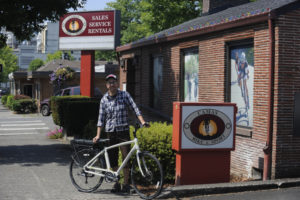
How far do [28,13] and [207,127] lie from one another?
6522 mm

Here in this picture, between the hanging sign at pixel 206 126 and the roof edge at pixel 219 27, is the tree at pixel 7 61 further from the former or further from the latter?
the hanging sign at pixel 206 126

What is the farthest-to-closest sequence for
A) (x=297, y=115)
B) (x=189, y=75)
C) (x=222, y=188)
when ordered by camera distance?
(x=189, y=75)
(x=297, y=115)
(x=222, y=188)

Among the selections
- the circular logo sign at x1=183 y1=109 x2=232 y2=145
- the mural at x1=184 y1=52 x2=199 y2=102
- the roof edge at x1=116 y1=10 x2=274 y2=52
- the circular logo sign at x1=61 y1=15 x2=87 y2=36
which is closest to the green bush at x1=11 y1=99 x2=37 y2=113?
the circular logo sign at x1=61 y1=15 x2=87 y2=36

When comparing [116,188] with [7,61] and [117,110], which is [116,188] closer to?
[117,110]

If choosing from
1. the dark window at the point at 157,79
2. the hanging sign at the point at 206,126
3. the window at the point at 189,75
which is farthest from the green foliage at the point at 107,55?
the hanging sign at the point at 206,126

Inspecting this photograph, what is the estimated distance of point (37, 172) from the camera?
29.7 ft

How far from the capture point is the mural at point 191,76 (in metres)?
12.0

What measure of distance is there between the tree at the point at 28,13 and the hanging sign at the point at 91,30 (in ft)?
17.4

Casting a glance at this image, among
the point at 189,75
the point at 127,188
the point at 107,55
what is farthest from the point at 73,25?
the point at 107,55

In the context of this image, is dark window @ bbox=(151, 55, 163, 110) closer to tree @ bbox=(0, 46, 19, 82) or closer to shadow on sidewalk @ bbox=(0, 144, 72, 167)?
shadow on sidewalk @ bbox=(0, 144, 72, 167)

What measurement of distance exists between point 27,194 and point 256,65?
537 centimetres

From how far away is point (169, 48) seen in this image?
13328 mm

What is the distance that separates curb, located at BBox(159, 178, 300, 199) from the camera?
7.12 metres

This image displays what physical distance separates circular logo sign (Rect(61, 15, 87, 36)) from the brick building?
6.06 meters
